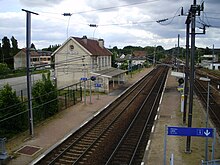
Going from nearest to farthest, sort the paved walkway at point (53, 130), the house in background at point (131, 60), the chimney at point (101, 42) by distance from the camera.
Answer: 1. the paved walkway at point (53, 130)
2. the chimney at point (101, 42)
3. the house in background at point (131, 60)

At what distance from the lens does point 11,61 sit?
6725 centimetres

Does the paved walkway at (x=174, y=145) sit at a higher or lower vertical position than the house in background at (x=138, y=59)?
lower

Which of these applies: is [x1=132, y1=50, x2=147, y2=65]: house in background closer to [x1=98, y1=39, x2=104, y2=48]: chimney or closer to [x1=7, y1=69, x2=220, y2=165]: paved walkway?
[x1=98, y1=39, x2=104, y2=48]: chimney

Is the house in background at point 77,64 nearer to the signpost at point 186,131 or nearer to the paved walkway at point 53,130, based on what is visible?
the paved walkway at point 53,130

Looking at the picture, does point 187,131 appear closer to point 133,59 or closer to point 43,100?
point 43,100

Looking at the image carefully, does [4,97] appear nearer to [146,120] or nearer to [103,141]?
[103,141]

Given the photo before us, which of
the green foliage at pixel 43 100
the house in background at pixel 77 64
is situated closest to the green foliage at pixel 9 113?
the green foliage at pixel 43 100

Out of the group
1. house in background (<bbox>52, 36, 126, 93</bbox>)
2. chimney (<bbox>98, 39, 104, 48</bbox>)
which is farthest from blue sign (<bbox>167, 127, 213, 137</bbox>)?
chimney (<bbox>98, 39, 104, 48</bbox>)

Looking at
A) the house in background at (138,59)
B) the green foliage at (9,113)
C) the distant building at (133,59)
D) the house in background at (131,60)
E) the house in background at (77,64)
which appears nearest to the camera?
the green foliage at (9,113)

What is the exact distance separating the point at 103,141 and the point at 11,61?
57379 mm

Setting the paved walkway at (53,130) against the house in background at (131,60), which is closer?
the paved walkway at (53,130)

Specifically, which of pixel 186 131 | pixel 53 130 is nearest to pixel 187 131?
pixel 186 131

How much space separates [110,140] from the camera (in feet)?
53.4

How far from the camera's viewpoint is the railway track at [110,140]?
13398mm
